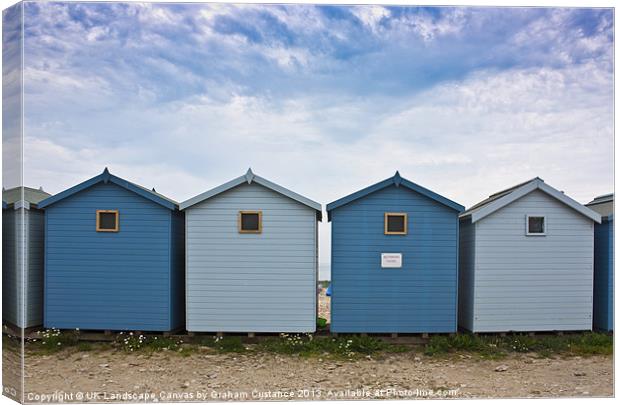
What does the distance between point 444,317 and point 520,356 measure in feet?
4.72

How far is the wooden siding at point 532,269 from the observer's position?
30.4 ft

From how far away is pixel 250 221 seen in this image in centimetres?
945

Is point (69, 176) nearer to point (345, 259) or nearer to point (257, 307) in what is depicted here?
point (257, 307)

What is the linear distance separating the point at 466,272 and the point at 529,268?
1.17 metres

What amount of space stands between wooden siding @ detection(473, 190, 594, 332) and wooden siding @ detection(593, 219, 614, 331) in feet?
0.68

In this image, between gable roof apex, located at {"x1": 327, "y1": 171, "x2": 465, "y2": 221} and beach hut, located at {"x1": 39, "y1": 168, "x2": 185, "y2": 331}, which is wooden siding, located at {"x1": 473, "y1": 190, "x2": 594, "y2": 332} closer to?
gable roof apex, located at {"x1": 327, "y1": 171, "x2": 465, "y2": 221}

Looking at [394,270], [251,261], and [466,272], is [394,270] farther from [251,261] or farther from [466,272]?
[251,261]

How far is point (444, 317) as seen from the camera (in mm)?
9297

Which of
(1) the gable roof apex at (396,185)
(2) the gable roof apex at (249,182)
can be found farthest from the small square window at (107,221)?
(1) the gable roof apex at (396,185)

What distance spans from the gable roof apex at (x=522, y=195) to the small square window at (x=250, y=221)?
4087 millimetres

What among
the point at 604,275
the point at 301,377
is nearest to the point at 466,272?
the point at 604,275

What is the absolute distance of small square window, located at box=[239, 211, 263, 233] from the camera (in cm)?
941

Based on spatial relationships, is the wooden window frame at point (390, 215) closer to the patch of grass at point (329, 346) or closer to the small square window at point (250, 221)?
the patch of grass at point (329, 346)

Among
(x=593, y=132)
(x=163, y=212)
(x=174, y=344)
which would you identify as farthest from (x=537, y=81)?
(x=174, y=344)
